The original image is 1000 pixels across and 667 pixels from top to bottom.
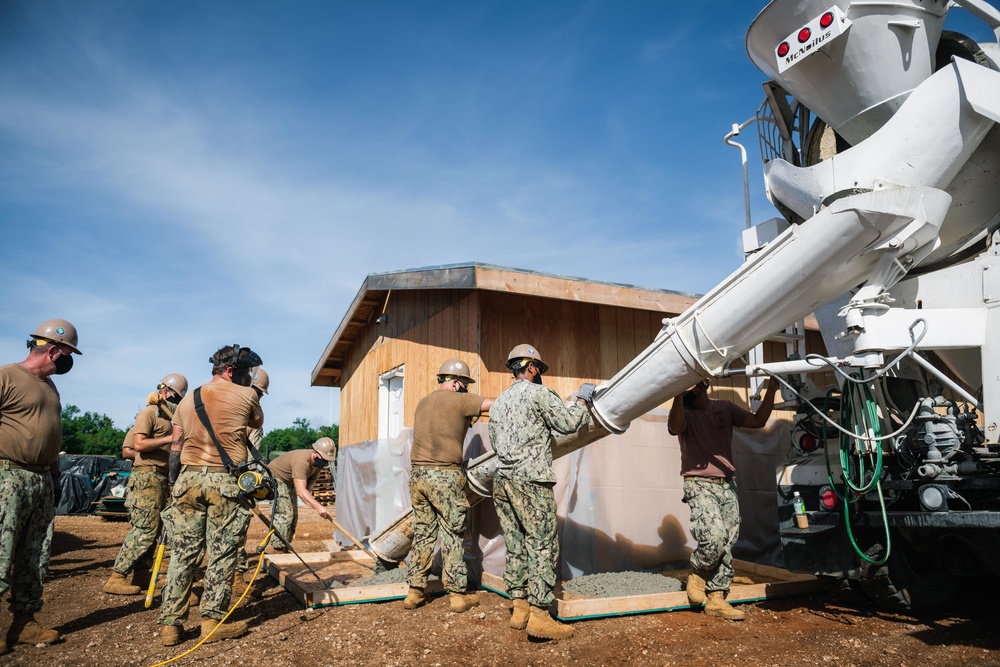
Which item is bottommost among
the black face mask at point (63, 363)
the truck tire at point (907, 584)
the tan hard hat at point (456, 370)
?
the truck tire at point (907, 584)

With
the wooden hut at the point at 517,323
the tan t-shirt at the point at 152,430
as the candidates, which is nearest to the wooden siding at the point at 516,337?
the wooden hut at the point at 517,323

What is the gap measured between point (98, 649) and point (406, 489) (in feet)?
11.8

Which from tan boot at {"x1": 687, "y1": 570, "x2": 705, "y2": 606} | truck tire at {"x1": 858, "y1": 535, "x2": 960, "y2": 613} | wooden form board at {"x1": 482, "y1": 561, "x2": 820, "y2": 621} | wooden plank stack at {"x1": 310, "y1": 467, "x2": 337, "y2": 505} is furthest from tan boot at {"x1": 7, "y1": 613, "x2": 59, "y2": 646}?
wooden plank stack at {"x1": 310, "y1": 467, "x2": 337, "y2": 505}

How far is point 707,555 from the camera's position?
5.15 meters

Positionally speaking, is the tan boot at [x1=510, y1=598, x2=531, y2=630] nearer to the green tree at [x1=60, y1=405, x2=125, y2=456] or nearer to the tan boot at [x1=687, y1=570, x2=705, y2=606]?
the tan boot at [x1=687, y1=570, x2=705, y2=606]

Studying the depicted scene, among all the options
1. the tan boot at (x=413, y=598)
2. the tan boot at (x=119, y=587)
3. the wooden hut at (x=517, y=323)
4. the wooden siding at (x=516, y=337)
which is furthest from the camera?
the wooden siding at (x=516, y=337)

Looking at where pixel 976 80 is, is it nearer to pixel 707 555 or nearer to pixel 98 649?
pixel 707 555

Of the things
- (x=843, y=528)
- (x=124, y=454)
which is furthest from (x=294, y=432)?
(x=843, y=528)

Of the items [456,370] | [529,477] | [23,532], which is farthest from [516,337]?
[23,532]

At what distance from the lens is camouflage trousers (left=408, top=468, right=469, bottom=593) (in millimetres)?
5625

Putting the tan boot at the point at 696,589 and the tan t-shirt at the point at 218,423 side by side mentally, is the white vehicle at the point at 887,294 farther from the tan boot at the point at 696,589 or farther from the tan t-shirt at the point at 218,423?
the tan t-shirt at the point at 218,423

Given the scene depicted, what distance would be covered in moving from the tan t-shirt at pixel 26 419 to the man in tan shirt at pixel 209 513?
85 centimetres

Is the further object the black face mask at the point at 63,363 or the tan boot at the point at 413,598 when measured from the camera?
the tan boot at the point at 413,598

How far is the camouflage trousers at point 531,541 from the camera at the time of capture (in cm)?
472
